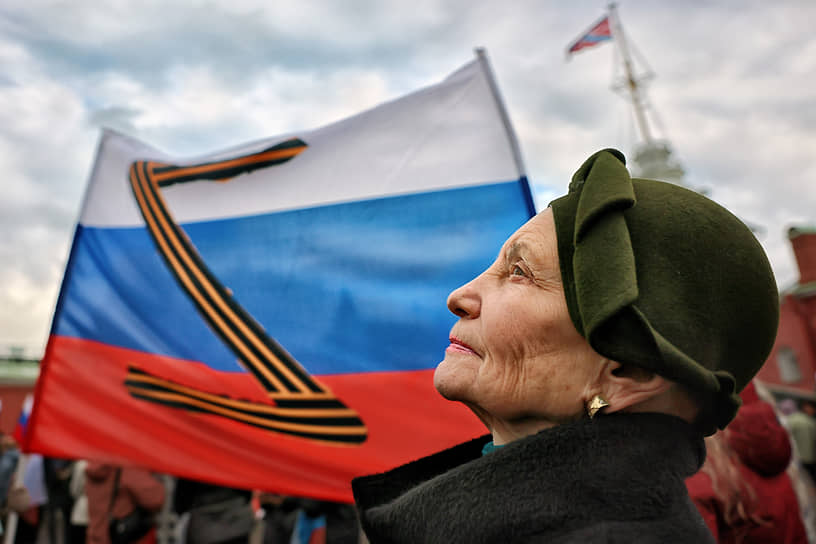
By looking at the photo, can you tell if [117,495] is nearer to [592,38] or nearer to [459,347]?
[459,347]

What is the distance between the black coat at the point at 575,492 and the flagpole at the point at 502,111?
7.40 feet

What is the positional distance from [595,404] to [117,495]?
5404 millimetres

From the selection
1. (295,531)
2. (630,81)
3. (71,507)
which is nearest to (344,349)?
(295,531)

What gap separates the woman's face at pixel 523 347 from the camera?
1.05 m

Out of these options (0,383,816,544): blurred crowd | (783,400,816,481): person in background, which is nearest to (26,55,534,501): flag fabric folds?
(0,383,816,544): blurred crowd

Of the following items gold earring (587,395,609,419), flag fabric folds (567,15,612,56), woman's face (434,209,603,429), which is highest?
flag fabric folds (567,15,612,56)

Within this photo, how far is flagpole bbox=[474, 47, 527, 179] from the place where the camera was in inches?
124

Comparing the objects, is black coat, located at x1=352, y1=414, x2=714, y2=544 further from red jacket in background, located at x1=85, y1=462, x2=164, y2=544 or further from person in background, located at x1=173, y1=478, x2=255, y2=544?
red jacket in background, located at x1=85, y1=462, x2=164, y2=544

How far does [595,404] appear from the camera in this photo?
1018 millimetres

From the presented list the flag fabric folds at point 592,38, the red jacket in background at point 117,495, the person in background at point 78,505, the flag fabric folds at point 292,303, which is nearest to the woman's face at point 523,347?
the flag fabric folds at point 292,303

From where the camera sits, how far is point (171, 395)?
11.1ft

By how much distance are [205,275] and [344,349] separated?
102cm

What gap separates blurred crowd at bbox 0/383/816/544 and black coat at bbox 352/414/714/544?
178cm

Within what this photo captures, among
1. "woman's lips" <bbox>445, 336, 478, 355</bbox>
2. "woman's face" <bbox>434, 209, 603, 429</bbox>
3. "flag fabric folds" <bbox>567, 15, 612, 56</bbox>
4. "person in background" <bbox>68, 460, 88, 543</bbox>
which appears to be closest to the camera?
"woman's face" <bbox>434, 209, 603, 429</bbox>
